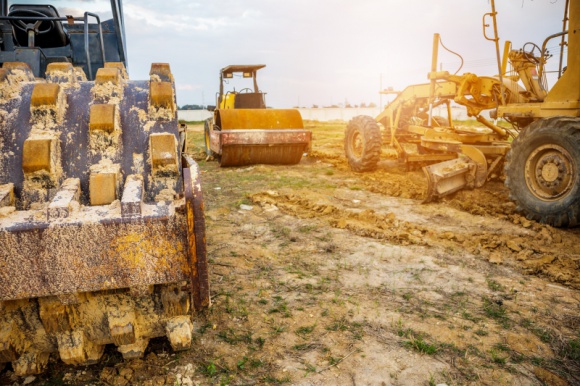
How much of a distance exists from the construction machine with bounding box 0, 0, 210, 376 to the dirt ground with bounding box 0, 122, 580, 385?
16.8 inches

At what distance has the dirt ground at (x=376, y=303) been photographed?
2.27 meters

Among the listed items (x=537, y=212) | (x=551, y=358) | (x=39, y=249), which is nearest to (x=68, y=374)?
(x=39, y=249)

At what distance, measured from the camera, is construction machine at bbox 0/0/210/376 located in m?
1.60

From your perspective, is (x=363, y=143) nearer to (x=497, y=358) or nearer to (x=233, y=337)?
(x=497, y=358)

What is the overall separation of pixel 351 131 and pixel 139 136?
759 centimetres

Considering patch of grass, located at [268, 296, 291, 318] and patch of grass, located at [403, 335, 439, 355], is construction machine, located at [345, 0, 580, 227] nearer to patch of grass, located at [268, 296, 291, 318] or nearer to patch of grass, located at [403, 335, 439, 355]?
patch of grass, located at [403, 335, 439, 355]

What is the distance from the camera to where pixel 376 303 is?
10.1ft

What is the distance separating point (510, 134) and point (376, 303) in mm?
5772

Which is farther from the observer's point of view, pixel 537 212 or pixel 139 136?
pixel 537 212

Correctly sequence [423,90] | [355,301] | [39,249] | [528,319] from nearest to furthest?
1. [39,249]
2. [528,319]
3. [355,301]
4. [423,90]

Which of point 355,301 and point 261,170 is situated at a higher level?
point 261,170

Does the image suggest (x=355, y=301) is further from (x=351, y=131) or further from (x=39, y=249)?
(x=351, y=131)

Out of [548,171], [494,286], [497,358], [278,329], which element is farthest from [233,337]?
[548,171]

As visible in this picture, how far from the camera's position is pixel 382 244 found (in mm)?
4383
